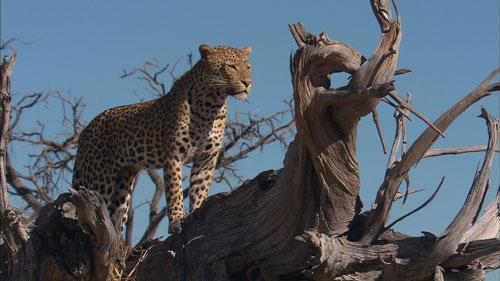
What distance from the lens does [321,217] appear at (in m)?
6.99

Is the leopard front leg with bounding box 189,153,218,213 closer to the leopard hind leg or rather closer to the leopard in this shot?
the leopard

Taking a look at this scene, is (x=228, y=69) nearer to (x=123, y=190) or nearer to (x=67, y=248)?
(x=123, y=190)

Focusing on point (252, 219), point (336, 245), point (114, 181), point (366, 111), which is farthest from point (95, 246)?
point (114, 181)

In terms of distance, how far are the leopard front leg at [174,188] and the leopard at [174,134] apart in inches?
0.5

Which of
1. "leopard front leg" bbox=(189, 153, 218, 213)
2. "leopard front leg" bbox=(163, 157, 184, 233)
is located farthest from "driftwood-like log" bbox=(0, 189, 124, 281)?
"leopard front leg" bbox=(189, 153, 218, 213)

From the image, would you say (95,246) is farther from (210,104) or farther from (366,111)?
(210,104)

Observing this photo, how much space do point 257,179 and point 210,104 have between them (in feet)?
12.2

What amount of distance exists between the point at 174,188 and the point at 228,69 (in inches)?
59.3

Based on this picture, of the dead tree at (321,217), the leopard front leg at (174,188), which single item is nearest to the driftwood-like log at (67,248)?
the dead tree at (321,217)

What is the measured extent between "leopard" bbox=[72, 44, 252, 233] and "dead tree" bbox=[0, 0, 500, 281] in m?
2.83

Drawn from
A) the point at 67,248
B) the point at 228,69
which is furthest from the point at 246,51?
the point at 67,248

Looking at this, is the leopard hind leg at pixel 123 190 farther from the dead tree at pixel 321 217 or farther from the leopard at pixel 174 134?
the dead tree at pixel 321 217

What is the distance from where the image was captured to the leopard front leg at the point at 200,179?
34.7 ft

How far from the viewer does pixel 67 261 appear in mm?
7523
